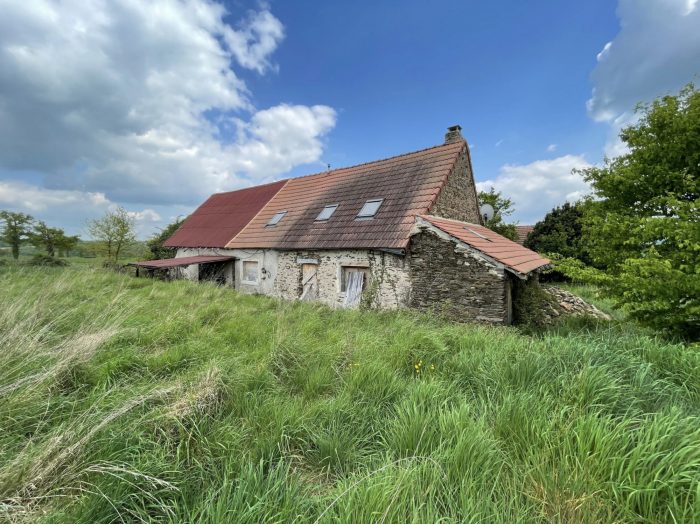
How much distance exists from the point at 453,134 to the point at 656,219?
31.1 feet

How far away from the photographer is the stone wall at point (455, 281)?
328 inches

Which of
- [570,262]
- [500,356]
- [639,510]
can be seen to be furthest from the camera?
[570,262]

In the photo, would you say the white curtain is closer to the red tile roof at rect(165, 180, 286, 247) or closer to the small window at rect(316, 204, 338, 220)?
the small window at rect(316, 204, 338, 220)

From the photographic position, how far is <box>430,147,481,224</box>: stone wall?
37.0 feet

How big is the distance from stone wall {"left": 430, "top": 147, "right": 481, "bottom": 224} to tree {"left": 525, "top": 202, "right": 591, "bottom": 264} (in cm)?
937

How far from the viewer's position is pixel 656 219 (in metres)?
5.34

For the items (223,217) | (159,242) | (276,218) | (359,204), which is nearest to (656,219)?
(359,204)

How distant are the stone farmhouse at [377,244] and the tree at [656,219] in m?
2.27

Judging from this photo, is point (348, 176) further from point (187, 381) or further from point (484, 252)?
point (187, 381)

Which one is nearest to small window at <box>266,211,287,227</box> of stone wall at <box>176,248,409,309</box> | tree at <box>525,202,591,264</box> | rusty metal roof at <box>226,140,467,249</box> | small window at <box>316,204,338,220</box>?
rusty metal roof at <box>226,140,467,249</box>

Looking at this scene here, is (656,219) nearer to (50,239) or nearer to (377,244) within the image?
(377,244)

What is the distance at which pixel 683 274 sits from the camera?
470cm

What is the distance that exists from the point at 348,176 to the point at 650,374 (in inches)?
510

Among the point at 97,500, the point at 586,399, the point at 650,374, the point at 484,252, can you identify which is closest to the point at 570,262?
the point at 484,252
